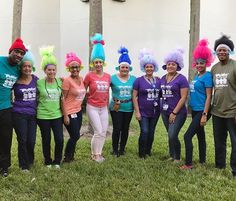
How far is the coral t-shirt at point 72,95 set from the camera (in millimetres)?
6129

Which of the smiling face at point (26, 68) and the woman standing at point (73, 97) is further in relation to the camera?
the woman standing at point (73, 97)

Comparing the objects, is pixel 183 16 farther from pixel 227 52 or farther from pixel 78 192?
pixel 78 192

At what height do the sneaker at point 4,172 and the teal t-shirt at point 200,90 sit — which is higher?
the teal t-shirt at point 200,90

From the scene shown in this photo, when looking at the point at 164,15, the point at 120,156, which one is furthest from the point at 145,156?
the point at 164,15

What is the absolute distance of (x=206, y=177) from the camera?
5609 mm

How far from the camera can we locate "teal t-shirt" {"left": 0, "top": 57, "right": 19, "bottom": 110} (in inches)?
211

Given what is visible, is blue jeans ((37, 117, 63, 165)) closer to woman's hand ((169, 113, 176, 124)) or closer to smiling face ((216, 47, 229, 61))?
woman's hand ((169, 113, 176, 124))

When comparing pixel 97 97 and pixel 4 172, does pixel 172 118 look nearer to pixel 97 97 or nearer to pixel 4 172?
pixel 97 97

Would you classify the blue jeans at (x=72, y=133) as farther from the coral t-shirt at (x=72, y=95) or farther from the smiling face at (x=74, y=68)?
the smiling face at (x=74, y=68)

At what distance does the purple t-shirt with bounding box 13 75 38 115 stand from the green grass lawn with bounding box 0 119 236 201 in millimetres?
960

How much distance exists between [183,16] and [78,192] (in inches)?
468

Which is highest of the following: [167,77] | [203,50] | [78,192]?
[203,50]

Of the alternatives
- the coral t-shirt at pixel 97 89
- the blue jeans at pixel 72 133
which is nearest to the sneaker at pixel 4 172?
the blue jeans at pixel 72 133

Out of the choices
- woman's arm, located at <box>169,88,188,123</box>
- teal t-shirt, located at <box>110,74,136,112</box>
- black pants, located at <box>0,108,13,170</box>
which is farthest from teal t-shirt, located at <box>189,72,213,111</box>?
black pants, located at <box>0,108,13,170</box>
